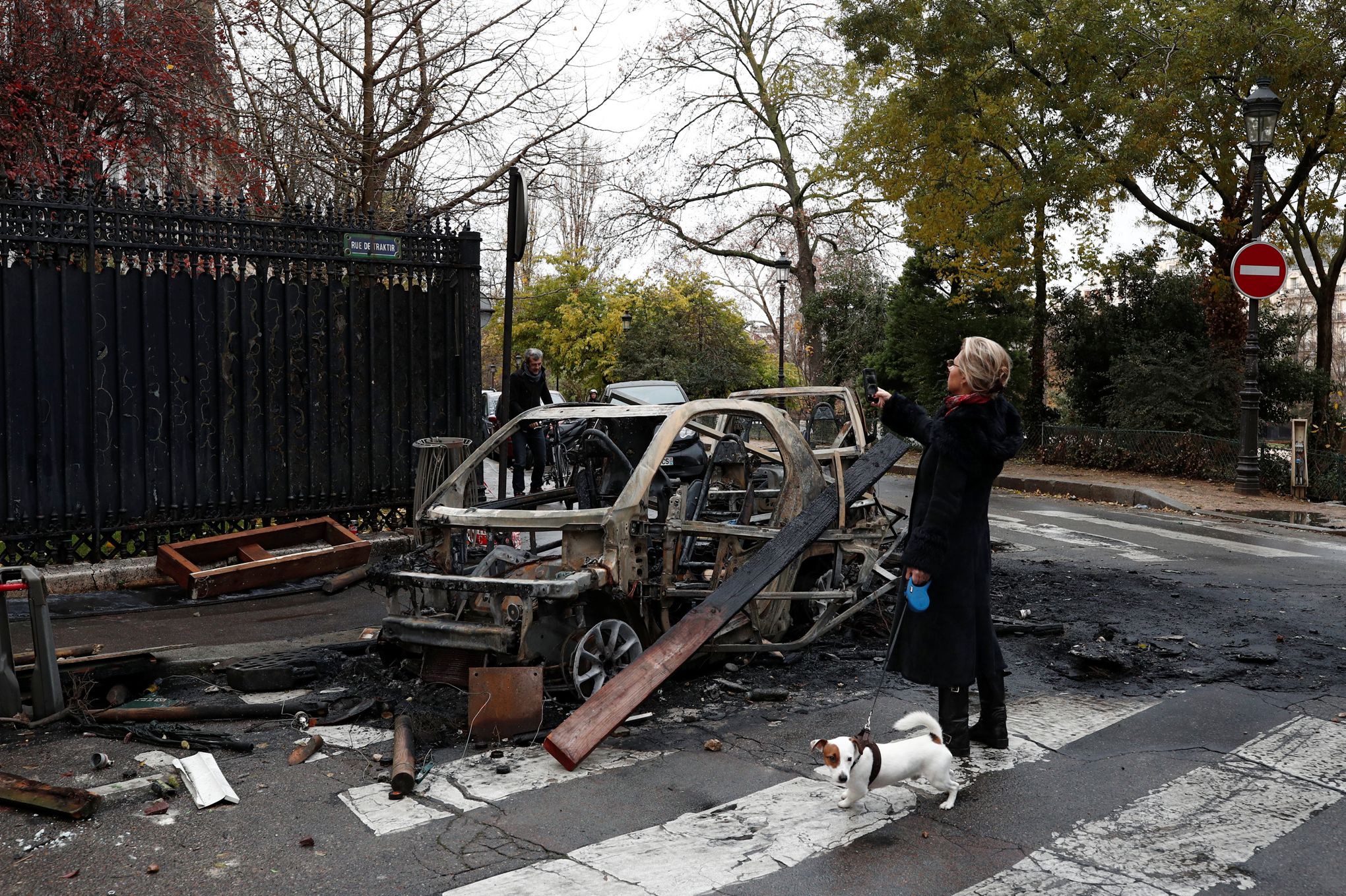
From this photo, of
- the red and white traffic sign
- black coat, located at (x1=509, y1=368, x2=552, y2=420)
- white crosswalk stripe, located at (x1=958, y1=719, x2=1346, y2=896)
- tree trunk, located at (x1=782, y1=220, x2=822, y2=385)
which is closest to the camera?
white crosswalk stripe, located at (x1=958, y1=719, x2=1346, y2=896)

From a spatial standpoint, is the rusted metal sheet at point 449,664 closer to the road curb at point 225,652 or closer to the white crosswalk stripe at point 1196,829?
the road curb at point 225,652

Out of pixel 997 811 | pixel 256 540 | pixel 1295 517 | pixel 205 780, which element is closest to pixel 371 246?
pixel 256 540

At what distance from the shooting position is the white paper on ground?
4578mm

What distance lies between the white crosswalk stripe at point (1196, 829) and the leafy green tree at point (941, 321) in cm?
1981

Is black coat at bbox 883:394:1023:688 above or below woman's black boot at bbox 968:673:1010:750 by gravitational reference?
above

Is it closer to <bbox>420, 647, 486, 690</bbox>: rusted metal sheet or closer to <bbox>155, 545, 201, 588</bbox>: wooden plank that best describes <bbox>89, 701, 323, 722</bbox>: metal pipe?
<bbox>420, 647, 486, 690</bbox>: rusted metal sheet

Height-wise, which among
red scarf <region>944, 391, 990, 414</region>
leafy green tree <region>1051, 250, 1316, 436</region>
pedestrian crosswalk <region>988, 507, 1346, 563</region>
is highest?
leafy green tree <region>1051, 250, 1316, 436</region>

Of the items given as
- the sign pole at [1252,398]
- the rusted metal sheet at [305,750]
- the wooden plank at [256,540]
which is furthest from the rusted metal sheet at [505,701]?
the sign pole at [1252,398]

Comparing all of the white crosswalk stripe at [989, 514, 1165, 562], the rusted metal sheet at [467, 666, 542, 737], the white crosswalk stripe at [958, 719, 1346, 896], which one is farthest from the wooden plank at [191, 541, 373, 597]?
the white crosswalk stripe at [989, 514, 1165, 562]

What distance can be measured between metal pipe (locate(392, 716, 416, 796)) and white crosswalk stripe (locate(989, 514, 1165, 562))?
7749 millimetres

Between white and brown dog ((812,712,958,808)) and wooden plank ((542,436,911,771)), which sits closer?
white and brown dog ((812,712,958,808))

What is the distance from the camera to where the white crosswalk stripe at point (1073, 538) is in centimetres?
1083

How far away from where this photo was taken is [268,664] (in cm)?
646

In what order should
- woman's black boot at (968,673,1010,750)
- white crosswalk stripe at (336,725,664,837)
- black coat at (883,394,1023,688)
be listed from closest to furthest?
white crosswalk stripe at (336,725,664,837) < black coat at (883,394,1023,688) < woman's black boot at (968,673,1010,750)
